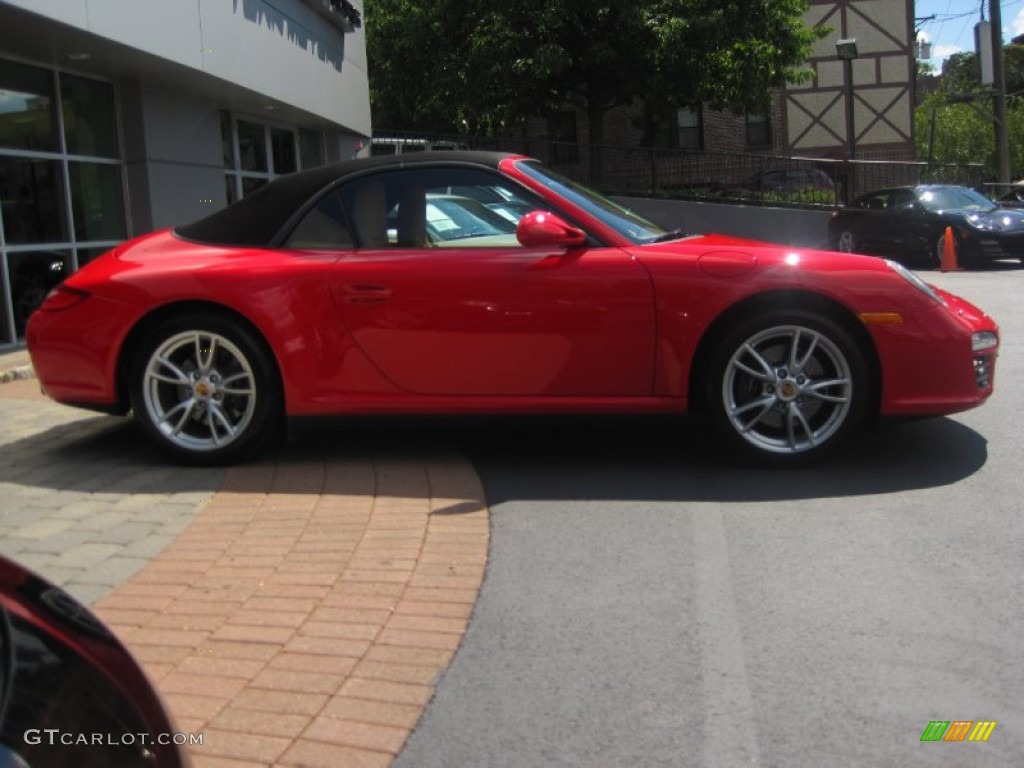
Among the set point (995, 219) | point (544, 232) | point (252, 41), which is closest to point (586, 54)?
point (995, 219)

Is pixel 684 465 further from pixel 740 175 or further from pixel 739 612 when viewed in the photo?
pixel 740 175

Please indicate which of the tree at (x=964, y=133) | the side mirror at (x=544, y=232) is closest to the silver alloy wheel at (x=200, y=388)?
the side mirror at (x=544, y=232)

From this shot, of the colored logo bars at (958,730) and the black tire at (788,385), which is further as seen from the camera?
the black tire at (788,385)

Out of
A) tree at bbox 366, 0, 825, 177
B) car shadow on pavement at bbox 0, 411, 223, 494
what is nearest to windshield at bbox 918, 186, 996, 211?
tree at bbox 366, 0, 825, 177

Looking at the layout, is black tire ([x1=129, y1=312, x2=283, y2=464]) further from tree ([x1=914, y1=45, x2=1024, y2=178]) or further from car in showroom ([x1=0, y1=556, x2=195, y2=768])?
tree ([x1=914, y1=45, x2=1024, y2=178])

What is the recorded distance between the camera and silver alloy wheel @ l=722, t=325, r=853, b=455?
4.73 meters

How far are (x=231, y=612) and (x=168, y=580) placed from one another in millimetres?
409

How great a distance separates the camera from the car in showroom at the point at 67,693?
130cm

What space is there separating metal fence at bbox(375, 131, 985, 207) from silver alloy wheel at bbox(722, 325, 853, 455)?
20.0 metres

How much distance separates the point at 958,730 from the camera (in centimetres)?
264

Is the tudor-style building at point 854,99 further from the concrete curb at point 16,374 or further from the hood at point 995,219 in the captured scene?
the concrete curb at point 16,374

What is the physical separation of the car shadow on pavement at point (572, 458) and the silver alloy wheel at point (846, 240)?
1479 centimetres

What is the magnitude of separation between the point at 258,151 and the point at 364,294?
1149 centimetres

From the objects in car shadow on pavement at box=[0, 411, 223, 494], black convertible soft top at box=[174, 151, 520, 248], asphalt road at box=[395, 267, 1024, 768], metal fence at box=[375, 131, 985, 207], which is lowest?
asphalt road at box=[395, 267, 1024, 768]
